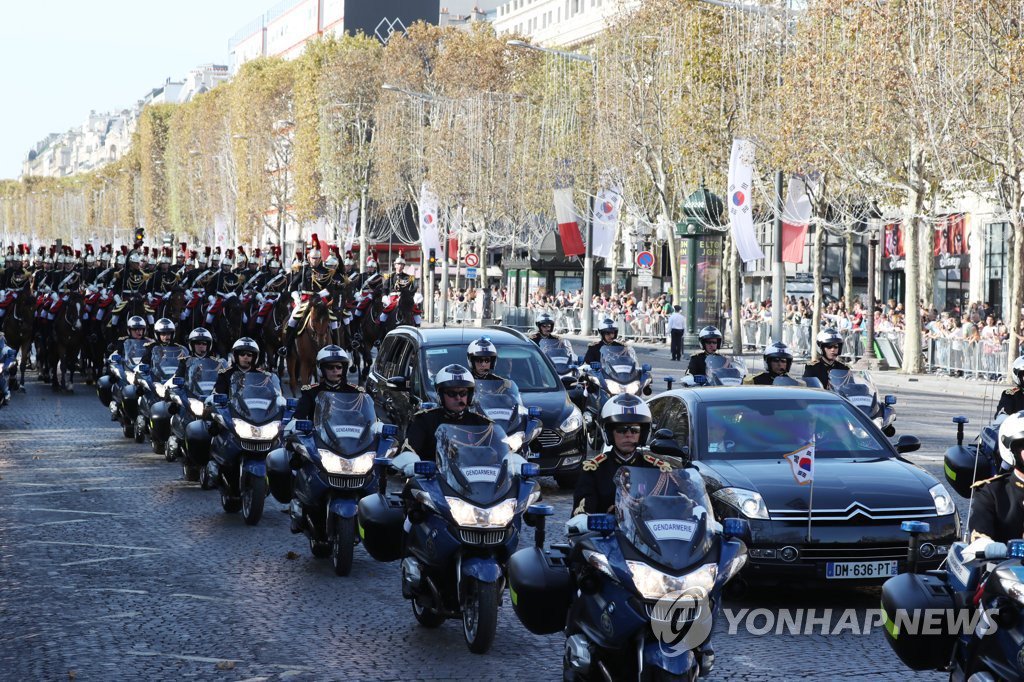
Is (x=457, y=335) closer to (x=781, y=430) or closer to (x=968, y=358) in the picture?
(x=781, y=430)

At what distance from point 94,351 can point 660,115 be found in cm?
2395

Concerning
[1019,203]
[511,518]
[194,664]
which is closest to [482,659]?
[511,518]

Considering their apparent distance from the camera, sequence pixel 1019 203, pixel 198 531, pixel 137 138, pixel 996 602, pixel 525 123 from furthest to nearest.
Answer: pixel 137 138
pixel 525 123
pixel 1019 203
pixel 198 531
pixel 996 602

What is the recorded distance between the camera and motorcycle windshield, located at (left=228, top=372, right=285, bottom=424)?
13.1 metres

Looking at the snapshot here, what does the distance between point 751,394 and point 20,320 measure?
2031cm

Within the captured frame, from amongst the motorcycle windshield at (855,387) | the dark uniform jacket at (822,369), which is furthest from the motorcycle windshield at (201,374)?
the motorcycle windshield at (855,387)

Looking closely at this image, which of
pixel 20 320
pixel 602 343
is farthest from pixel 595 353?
pixel 20 320

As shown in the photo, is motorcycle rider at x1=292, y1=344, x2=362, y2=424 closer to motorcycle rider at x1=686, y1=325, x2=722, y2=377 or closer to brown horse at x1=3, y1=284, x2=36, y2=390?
motorcycle rider at x1=686, y1=325, x2=722, y2=377

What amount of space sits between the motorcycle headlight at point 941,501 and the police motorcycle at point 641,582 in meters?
3.03

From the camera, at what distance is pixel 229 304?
99.6ft

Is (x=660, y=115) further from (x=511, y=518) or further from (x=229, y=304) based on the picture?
(x=511, y=518)

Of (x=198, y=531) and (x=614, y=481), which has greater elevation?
(x=614, y=481)

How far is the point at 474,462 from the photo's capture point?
848 centimetres

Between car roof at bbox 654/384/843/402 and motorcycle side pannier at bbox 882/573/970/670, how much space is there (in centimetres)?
468
